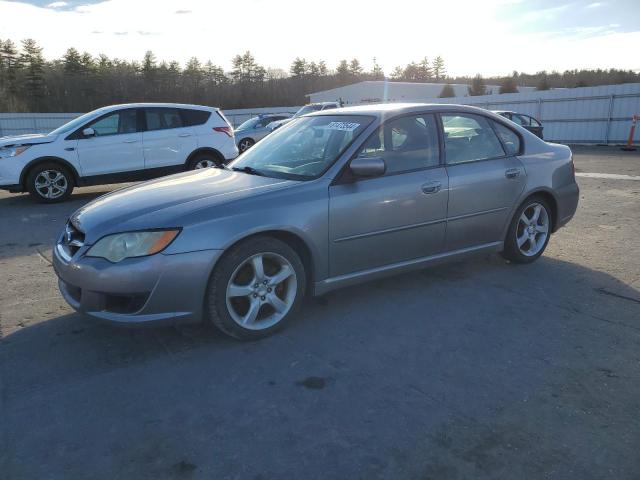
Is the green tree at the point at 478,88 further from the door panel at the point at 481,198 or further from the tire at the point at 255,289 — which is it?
the tire at the point at 255,289

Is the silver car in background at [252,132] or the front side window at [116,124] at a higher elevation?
the front side window at [116,124]

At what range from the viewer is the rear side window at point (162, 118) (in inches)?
376

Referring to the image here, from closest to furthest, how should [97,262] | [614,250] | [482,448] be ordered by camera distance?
[482,448]
[97,262]
[614,250]

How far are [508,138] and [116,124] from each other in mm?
7024

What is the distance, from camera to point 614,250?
555 cm

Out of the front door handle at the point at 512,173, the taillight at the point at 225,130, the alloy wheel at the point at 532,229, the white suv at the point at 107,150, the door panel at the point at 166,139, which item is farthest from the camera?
the taillight at the point at 225,130

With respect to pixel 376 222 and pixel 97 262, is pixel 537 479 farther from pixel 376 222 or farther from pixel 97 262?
pixel 97 262

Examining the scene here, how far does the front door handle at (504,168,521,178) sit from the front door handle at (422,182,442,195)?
0.84 m

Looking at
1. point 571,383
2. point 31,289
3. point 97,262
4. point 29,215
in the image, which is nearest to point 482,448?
point 571,383

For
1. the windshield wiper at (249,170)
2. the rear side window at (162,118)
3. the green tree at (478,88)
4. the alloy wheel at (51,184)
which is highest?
the green tree at (478,88)

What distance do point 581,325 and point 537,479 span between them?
6.09ft

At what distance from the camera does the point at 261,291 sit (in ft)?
11.5

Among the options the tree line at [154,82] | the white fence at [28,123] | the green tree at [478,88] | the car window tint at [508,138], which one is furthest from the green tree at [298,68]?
the car window tint at [508,138]

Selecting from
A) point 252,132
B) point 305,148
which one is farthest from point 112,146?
point 252,132
